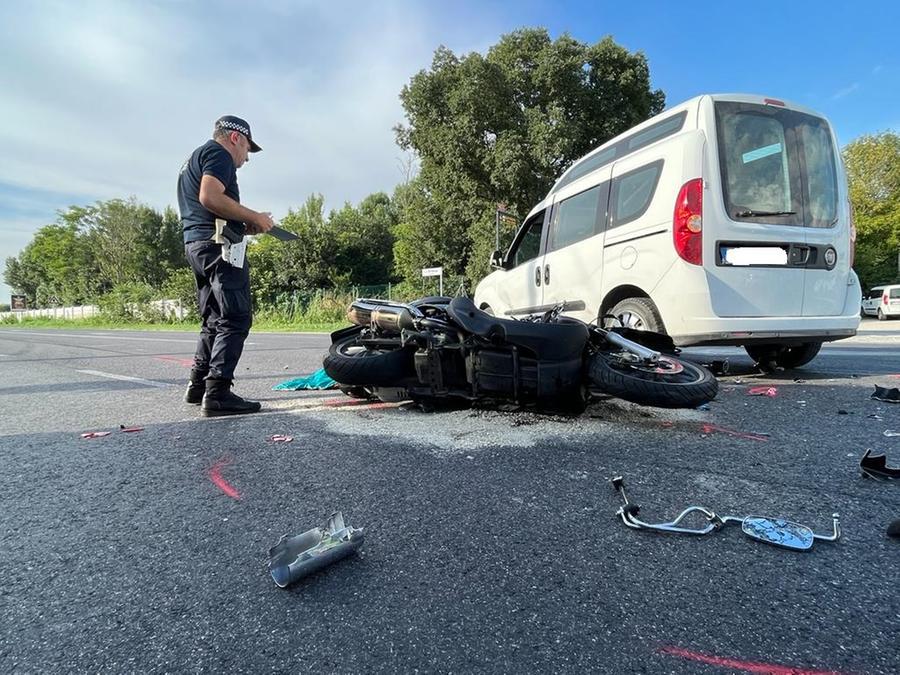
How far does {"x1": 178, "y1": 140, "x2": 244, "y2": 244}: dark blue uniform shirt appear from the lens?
10.5 ft

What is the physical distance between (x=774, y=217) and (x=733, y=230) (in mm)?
439

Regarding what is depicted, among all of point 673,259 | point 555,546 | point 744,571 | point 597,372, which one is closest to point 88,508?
point 555,546

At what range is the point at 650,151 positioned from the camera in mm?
4008

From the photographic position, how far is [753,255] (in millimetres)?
3592

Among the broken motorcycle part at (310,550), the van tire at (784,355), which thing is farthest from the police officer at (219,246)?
the van tire at (784,355)

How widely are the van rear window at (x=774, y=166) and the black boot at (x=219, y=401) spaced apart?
12.7ft

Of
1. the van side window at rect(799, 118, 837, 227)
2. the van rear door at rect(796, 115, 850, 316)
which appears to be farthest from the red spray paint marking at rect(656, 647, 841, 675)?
the van side window at rect(799, 118, 837, 227)

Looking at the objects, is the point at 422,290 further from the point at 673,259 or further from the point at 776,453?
the point at 776,453

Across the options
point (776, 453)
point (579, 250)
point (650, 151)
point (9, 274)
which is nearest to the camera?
point (776, 453)

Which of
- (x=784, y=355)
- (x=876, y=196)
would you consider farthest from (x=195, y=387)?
(x=876, y=196)

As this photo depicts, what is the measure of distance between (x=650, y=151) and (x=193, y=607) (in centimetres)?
432

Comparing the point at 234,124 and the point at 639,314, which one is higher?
the point at 234,124

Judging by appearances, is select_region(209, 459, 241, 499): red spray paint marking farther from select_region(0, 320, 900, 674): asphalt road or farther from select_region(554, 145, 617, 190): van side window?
select_region(554, 145, 617, 190): van side window

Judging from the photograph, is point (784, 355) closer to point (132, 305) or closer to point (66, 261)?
point (132, 305)
